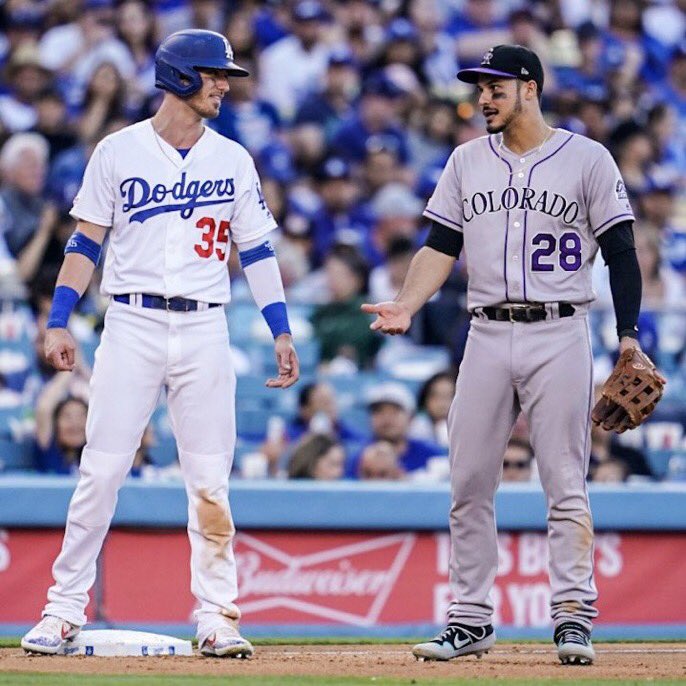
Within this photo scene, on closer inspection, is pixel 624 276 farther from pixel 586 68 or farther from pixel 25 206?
pixel 586 68

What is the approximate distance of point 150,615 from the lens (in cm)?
761

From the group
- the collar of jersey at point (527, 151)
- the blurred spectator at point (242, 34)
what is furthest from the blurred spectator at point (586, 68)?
the collar of jersey at point (527, 151)

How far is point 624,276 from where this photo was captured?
5.45 m

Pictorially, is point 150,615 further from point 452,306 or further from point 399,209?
point 399,209

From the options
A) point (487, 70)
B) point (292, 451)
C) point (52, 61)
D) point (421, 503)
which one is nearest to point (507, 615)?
point (421, 503)

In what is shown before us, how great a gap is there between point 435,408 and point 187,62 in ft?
13.8

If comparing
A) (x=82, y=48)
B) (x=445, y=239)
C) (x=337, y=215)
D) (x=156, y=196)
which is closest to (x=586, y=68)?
(x=337, y=215)

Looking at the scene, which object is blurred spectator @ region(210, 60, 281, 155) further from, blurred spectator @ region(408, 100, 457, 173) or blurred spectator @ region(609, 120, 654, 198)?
blurred spectator @ region(609, 120, 654, 198)

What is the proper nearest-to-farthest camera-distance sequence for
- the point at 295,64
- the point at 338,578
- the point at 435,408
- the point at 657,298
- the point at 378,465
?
the point at 338,578, the point at 378,465, the point at 435,408, the point at 657,298, the point at 295,64

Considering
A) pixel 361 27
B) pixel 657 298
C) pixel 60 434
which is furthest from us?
pixel 361 27

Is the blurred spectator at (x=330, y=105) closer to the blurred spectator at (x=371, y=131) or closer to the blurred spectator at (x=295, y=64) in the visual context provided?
the blurred spectator at (x=371, y=131)

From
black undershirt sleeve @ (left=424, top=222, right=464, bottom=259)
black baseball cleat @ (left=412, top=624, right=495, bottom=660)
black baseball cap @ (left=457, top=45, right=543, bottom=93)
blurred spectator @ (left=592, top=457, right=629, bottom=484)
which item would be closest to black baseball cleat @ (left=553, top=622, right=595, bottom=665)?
black baseball cleat @ (left=412, top=624, right=495, bottom=660)

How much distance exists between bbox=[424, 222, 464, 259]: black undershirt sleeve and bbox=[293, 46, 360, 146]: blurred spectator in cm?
633

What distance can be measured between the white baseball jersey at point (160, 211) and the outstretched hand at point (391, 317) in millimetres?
522
